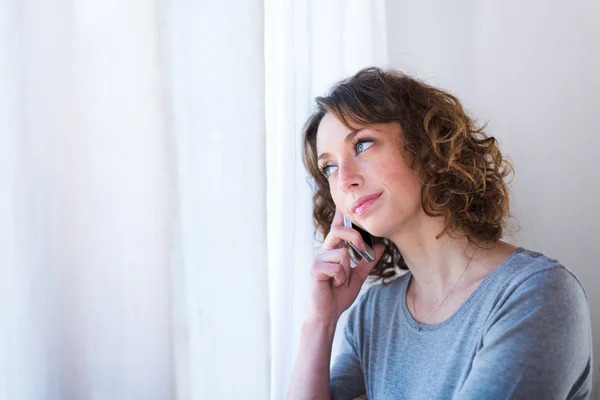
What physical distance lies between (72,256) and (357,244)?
54 centimetres

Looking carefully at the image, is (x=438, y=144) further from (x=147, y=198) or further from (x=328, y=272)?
(x=147, y=198)

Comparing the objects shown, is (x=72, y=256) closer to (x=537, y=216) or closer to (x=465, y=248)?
(x=465, y=248)

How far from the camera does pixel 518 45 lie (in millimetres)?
1350

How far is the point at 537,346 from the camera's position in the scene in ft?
2.62

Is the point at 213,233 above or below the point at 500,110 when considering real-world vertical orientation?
below

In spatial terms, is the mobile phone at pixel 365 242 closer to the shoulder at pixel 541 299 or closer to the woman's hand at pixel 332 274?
the woman's hand at pixel 332 274

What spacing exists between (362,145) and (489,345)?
423 millimetres

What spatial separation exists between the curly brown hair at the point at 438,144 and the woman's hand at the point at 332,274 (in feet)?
0.64

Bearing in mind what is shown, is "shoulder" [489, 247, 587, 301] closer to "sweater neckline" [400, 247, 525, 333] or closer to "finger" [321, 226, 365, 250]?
"sweater neckline" [400, 247, 525, 333]

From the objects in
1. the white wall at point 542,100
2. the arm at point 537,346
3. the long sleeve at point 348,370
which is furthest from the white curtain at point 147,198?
the white wall at point 542,100

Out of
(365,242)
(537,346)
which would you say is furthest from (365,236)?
(537,346)

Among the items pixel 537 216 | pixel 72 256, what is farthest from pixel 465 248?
pixel 72 256

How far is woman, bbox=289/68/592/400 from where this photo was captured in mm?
917

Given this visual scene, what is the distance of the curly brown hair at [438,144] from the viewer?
106 centimetres
